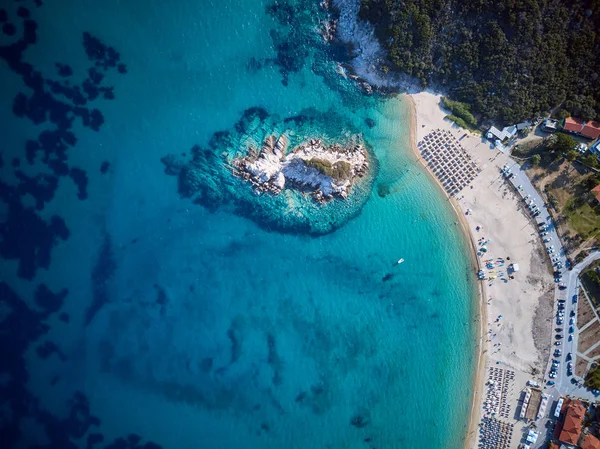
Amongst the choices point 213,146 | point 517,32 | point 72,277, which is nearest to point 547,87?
point 517,32

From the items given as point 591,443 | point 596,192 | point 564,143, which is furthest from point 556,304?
point 564,143

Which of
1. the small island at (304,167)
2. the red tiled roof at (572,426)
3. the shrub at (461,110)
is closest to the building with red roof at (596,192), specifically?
the shrub at (461,110)

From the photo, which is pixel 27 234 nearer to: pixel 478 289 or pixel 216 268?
pixel 216 268

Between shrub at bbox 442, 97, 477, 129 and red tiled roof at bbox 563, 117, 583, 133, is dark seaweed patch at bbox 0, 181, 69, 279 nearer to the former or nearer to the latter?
shrub at bbox 442, 97, 477, 129

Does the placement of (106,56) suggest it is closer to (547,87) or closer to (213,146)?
(213,146)

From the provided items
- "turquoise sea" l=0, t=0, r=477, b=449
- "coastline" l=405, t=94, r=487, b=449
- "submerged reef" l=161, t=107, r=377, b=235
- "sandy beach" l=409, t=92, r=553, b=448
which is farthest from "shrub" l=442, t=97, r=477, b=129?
"submerged reef" l=161, t=107, r=377, b=235
